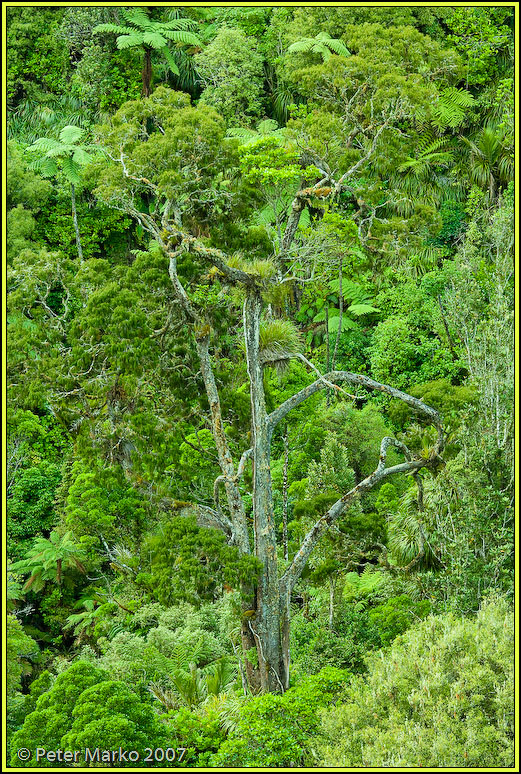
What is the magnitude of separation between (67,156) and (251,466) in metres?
11.8

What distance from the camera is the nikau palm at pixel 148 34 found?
2214 cm

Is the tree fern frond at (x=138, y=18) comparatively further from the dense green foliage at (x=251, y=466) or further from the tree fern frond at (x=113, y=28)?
the dense green foliage at (x=251, y=466)

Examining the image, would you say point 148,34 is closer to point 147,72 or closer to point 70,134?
point 147,72

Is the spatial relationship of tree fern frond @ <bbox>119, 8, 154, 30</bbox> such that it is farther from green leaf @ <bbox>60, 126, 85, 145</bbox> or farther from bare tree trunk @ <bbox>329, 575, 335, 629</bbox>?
bare tree trunk @ <bbox>329, 575, 335, 629</bbox>

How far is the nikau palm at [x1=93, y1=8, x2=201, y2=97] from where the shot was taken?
872 inches

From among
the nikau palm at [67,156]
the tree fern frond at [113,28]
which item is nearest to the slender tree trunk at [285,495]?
the nikau palm at [67,156]

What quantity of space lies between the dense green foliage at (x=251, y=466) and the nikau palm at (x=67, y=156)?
4283 mm

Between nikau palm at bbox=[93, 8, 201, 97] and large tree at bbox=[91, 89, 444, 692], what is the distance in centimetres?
1214

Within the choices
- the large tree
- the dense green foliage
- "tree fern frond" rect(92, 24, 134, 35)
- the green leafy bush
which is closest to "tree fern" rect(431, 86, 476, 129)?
the dense green foliage

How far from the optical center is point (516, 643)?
7.29 meters

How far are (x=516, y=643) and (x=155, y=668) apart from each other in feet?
23.1

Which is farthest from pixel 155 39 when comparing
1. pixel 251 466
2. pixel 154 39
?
pixel 251 466

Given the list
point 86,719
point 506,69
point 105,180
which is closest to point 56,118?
point 506,69

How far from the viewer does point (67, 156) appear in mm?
21703
